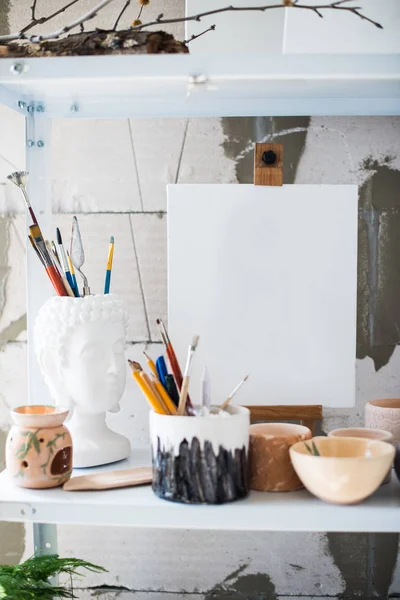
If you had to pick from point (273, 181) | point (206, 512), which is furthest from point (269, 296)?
point (206, 512)

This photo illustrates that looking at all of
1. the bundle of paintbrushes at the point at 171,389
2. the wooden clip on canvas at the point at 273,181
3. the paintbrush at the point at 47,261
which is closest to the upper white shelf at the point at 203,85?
the wooden clip on canvas at the point at 273,181

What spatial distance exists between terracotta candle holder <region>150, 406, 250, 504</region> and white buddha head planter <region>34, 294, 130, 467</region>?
0.14 m

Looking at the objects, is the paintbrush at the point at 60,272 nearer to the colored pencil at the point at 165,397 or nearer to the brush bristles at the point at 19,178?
the brush bristles at the point at 19,178

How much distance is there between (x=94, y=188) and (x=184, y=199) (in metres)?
0.23

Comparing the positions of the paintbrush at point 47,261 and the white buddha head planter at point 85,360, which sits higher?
the paintbrush at point 47,261

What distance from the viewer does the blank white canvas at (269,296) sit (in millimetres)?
995

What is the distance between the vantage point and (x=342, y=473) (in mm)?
706

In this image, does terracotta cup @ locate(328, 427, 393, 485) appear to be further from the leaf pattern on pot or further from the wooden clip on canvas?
the leaf pattern on pot

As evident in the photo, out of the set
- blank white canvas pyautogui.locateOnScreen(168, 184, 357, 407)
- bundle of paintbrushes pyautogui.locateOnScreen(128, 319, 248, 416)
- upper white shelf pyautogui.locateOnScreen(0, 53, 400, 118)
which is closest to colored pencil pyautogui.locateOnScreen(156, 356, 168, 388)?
bundle of paintbrushes pyautogui.locateOnScreen(128, 319, 248, 416)

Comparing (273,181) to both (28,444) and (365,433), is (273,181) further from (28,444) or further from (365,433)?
(28,444)

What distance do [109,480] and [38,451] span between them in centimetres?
9

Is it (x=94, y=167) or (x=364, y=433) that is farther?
(x=94, y=167)

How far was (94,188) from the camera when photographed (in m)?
1.14

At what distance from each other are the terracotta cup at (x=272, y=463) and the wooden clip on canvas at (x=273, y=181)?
20 cm
